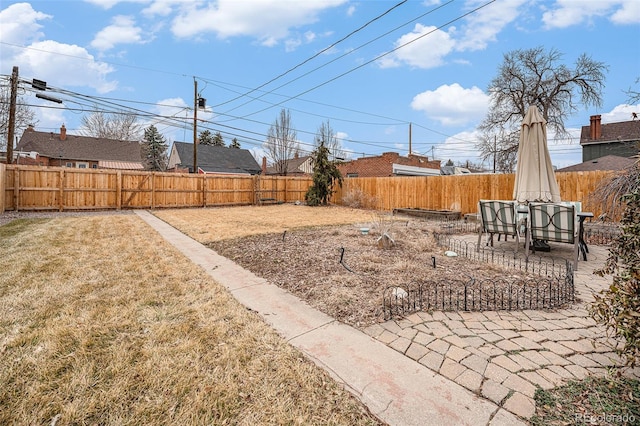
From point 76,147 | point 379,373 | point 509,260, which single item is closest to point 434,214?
point 509,260

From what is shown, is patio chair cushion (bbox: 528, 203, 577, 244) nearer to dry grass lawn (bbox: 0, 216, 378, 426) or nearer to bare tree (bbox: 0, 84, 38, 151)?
dry grass lawn (bbox: 0, 216, 378, 426)

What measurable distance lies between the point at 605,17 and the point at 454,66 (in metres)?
5.51

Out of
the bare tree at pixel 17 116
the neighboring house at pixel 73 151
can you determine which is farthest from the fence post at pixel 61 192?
the neighboring house at pixel 73 151

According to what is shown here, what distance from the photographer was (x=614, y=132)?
67.3ft

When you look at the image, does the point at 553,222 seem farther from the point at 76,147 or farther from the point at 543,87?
the point at 76,147

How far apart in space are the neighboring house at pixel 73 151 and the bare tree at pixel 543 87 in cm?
3158

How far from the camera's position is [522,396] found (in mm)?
1696

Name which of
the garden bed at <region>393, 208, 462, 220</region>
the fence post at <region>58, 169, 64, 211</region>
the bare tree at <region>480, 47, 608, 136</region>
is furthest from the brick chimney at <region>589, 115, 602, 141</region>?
the fence post at <region>58, 169, 64, 211</region>

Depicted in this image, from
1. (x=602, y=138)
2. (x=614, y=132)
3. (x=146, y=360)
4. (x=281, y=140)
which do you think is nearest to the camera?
(x=146, y=360)

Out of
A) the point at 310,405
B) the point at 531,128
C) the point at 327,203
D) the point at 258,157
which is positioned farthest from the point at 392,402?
the point at 258,157

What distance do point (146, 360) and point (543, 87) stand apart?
25.9m

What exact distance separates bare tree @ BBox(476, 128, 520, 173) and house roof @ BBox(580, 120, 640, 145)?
6.03 metres

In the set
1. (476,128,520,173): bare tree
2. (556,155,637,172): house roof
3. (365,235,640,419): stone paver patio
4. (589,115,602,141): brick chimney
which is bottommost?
(365,235,640,419): stone paver patio

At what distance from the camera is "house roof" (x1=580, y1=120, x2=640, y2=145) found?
19178 millimetres
